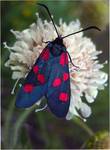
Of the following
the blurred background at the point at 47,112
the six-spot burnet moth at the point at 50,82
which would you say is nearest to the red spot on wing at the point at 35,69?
the six-spot burnet moth at the point at 50,82

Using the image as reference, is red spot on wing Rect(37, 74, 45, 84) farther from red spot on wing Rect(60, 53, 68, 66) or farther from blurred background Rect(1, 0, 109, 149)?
blurred background Rect(1, 0, 109, 149)

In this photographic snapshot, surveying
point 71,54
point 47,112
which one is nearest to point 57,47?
point 71,54

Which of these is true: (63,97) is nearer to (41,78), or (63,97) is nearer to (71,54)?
(41,78)

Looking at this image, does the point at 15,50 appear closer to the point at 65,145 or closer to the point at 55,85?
the point at 55,85

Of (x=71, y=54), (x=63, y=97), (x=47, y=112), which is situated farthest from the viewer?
(x=47, y=112)

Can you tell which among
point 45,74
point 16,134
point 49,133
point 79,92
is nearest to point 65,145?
point 49,133

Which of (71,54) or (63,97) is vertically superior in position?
(71,54)

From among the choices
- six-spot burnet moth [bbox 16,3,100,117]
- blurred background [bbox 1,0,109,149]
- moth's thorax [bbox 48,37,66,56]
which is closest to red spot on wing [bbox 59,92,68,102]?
six-spot burnet moth [bbox 16,3,100,117]

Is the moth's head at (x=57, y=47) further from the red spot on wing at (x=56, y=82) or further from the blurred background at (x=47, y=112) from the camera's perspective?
the blurred background at (x=47, y=112)
